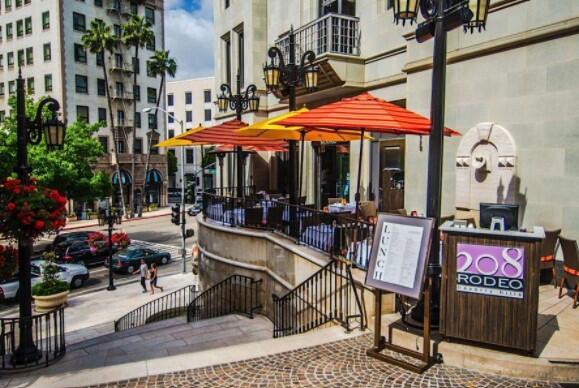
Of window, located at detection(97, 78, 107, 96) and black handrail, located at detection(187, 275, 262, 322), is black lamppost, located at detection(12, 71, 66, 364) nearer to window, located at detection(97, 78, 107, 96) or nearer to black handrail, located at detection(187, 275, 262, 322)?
black handrail, located at detection(187, 275, 262, 322)

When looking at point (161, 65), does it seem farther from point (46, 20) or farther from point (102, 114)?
point (46, 20)

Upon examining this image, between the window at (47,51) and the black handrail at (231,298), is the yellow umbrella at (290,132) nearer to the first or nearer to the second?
the black handrail at (231,298)

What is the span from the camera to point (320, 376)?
4977 mm

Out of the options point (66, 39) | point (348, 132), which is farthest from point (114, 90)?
point (348, 132)

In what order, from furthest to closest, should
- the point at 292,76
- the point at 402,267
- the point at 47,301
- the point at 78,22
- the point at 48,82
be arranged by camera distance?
the point at 78,22 < the point at 48,82 < the point at 47,301 < the point at 292,76 < the point at 402,267

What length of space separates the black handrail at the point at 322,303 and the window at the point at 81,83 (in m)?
44.7

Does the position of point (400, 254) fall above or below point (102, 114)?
below

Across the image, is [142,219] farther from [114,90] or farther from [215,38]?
[215,38]

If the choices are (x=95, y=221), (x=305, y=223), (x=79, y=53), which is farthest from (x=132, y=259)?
(x=79, y=53)

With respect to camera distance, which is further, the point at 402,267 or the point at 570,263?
the point at 570,263

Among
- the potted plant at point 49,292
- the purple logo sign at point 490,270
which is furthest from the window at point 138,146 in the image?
the purple logo sign at point 490,270

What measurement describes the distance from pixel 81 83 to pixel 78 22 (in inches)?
246

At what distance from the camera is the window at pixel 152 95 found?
53213 mm

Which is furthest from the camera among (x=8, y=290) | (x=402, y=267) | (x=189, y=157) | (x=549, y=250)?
(x=189, y=157)
